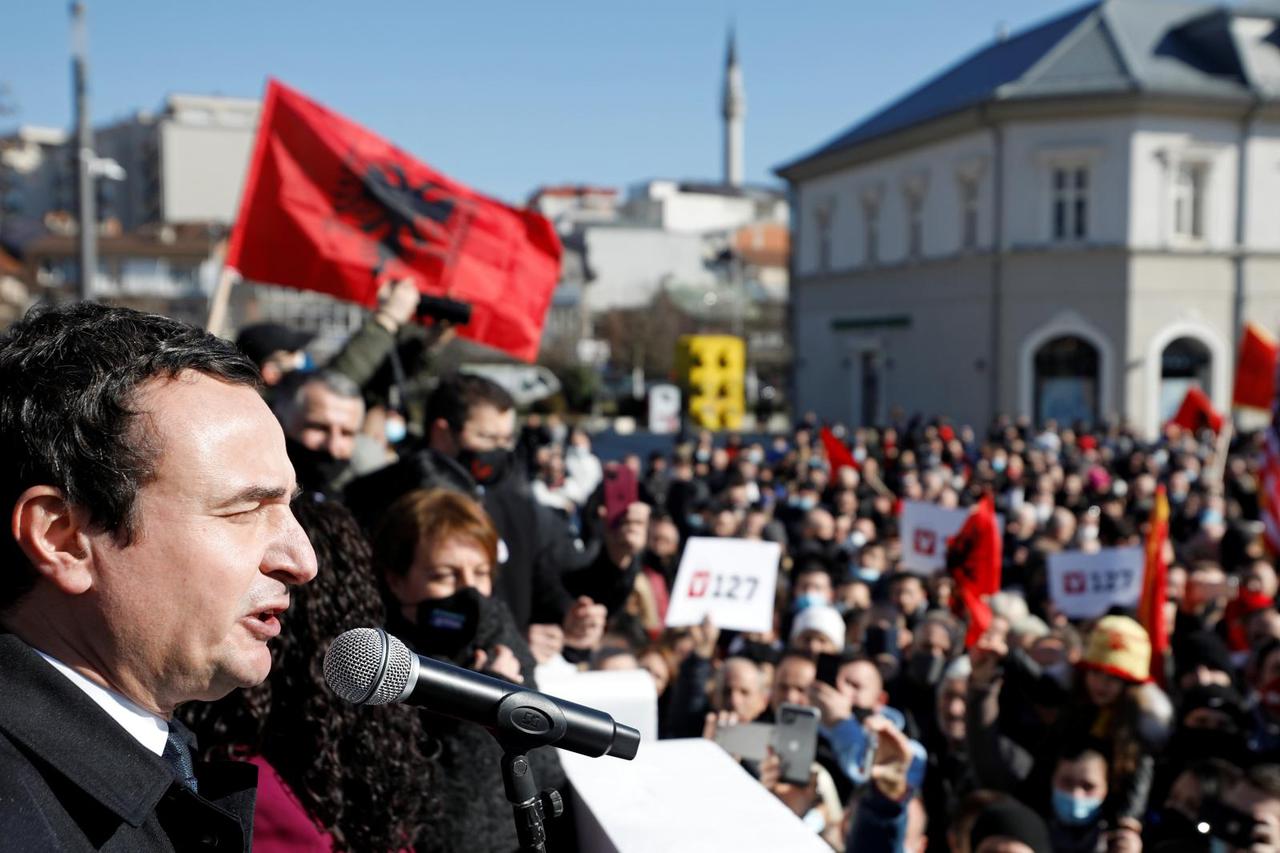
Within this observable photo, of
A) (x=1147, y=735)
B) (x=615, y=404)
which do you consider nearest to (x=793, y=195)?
(x=615, y=404)

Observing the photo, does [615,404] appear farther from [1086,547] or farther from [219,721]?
[219,721]

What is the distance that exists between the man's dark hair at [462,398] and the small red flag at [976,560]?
3447mm

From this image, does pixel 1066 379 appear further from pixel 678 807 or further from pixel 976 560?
pixel 678 807

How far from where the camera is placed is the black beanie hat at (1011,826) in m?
3.87

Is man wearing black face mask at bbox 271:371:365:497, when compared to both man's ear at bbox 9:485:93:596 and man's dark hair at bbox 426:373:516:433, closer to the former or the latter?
man's dark hair at bbox 426:373:516:433

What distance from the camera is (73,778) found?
1305mm

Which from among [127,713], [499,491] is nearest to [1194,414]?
[499,491]

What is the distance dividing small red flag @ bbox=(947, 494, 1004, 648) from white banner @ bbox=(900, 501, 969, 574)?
120cm

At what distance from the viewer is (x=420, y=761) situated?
7.74 feet

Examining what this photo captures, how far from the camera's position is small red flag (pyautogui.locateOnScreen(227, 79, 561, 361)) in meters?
6.64

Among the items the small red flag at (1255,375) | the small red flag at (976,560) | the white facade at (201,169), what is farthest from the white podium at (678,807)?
the white facade at (201,169)

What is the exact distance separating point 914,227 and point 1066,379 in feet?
23.0

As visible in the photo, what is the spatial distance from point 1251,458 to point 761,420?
28.4m

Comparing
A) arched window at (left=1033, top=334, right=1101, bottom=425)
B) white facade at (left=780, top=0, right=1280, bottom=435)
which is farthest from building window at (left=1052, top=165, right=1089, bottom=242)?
arched window at (left=1033, top=334, right=1101, bottom=425)
